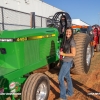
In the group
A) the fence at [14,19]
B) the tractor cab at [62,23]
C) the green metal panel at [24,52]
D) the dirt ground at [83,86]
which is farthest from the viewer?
the fence at [14,19]

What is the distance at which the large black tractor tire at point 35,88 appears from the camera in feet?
11.5

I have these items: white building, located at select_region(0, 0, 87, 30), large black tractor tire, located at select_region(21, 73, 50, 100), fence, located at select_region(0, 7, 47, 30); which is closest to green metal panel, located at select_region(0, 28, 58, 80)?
large black tractor tire, located at select_region(21, 73, 50, 100)

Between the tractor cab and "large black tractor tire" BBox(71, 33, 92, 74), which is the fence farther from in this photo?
"large black tractor tire" BBox(71, 33, 92, 74)

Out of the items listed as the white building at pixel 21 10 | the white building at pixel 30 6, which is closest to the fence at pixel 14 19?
the white building at pixel 21 10

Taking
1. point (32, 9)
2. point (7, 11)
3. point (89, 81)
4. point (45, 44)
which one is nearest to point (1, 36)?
point (45, 44)

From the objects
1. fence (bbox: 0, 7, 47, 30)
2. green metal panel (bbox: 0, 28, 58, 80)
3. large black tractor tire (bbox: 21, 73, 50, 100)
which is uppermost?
fence (bbox: 0, 7, 47, 30)

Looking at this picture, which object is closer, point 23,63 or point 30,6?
point 23,63

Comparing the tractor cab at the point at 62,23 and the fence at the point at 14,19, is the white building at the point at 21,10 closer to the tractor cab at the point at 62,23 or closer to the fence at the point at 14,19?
the fence at the point at 14,19

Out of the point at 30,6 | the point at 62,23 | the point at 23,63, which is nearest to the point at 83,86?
the point at 62,23

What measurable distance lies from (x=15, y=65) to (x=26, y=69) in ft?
0.92

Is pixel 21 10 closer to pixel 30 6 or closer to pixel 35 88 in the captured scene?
pixel 30 6

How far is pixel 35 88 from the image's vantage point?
360 cm

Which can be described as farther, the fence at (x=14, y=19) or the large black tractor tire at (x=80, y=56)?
the fence at (x=14, y=19)

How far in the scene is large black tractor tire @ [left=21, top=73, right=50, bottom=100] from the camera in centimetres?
349
